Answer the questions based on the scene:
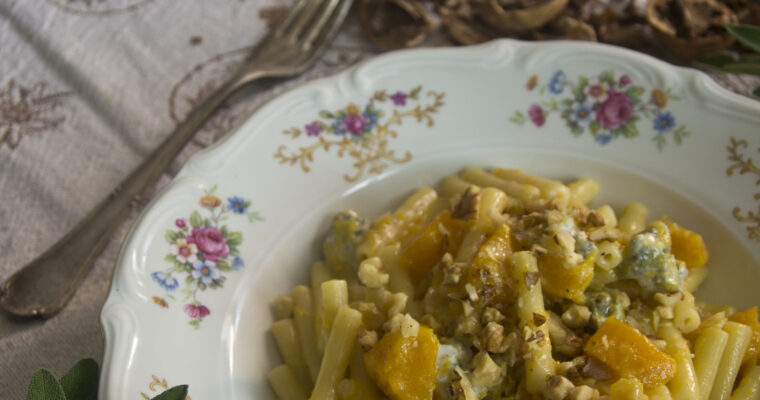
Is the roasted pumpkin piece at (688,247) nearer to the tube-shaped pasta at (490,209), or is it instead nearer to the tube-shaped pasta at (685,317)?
the tube-shaped pasta at (685,317)

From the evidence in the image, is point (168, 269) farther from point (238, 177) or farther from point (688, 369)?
point (688, 369)

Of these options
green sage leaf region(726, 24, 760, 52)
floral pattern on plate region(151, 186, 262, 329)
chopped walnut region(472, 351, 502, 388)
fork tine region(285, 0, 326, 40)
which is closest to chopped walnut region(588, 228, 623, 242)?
chopped walnut region(472, 351, 502, 388)

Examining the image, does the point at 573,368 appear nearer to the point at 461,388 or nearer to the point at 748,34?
the point at 461,388

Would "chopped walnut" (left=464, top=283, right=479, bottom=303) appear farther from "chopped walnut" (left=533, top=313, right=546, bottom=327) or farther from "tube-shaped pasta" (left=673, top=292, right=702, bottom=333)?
"tube-shaped pasta" (left=673, top=292, right=702, bottom=333)

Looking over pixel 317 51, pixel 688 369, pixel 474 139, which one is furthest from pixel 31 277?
pixel 688 369

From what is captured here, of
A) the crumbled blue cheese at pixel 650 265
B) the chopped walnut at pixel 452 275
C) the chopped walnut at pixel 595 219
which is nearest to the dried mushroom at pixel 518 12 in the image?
the chopped walnut at pixel 595 219

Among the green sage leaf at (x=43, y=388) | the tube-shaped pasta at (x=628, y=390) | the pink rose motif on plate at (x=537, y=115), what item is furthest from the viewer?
the pink rose motif on plate at (x=537, y=115)
